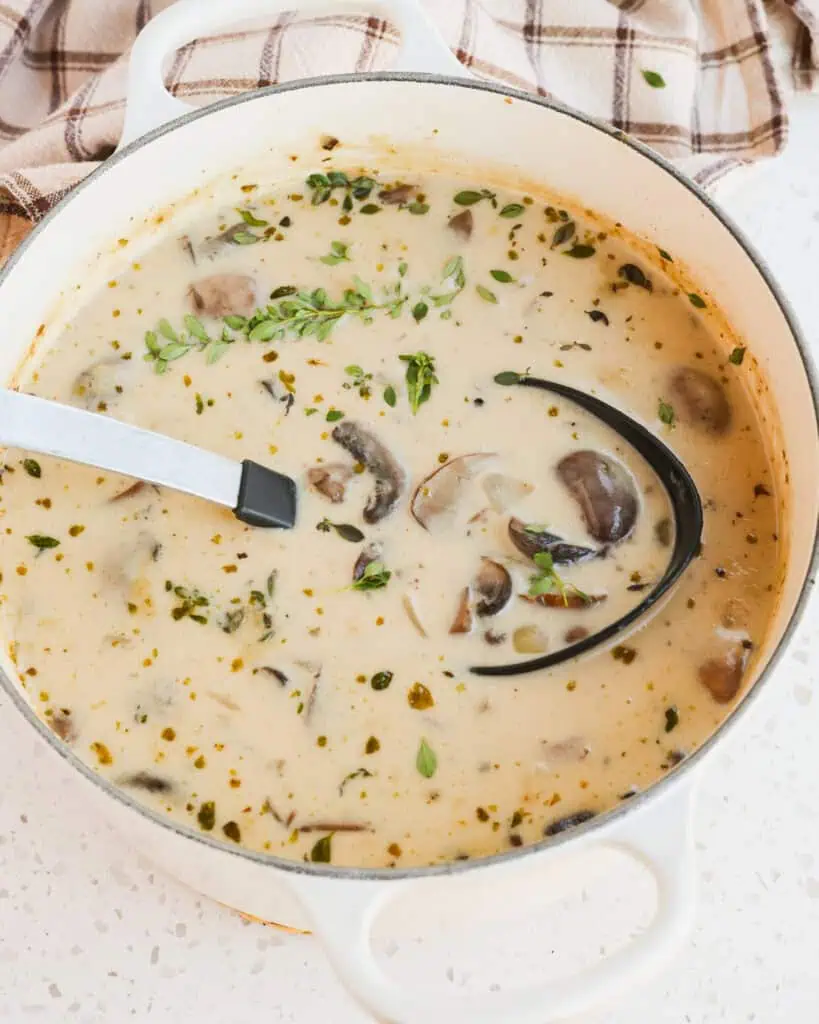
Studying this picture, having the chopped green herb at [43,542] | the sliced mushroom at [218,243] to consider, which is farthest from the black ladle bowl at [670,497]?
the chopped green herb at [43,542]

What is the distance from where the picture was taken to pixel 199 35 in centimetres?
147

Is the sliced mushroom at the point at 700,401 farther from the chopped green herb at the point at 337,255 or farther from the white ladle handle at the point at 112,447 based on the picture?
the white ladle handle at the point at 112,447

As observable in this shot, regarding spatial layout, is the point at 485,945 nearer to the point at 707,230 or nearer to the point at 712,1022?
the point at 712,1022

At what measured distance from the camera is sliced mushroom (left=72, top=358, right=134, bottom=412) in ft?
5.09

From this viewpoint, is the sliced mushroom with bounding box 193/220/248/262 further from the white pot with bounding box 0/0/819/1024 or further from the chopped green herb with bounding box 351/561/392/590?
the chopped green herb with bounding box 351/561/392/590

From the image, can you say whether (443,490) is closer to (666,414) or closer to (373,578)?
(373,578)

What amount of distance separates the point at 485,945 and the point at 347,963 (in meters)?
0.41

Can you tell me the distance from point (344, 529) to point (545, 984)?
1.87 feet

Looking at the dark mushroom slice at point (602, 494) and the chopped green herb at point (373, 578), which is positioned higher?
the dark mushroom slice at point (602, 494)

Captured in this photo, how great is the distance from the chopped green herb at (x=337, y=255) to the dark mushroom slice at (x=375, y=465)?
250 millimetres

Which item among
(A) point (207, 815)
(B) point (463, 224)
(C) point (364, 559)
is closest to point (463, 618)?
(C) point (364, 559)

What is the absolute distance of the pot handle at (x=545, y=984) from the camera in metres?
1.08

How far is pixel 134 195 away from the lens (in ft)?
5.24

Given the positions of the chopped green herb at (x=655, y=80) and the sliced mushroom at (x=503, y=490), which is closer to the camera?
the sliced mushroom at (x=503, y=490)
